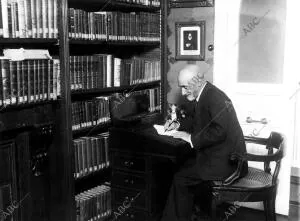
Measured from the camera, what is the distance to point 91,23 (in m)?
3.17

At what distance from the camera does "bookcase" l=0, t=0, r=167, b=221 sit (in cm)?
264

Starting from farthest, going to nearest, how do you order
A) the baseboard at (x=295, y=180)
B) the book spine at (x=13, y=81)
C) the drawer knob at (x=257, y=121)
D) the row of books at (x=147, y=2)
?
the baseboard at (x=295, y=180) < the drawer knob at (x=257, y=121) < the row of books at (x=147, y=2) < the book spine at (x=13, y=81)

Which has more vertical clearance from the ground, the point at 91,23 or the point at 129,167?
the point at 91,23

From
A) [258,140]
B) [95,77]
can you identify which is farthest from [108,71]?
[258,140]

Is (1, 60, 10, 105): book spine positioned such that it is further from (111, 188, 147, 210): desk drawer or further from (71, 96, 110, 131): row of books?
(111, 188, 147, 210): desk drawer

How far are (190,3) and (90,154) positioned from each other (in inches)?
71.3

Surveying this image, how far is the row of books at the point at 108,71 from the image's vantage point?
310cm

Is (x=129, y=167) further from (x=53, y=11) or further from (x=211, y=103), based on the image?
(x=53, y=11)

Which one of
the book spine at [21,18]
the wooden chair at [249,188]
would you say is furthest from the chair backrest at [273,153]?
the book spine at [21,18]

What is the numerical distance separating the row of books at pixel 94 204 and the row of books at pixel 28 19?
1.33 m

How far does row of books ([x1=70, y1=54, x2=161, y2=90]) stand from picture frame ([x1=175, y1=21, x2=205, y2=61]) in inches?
10.9

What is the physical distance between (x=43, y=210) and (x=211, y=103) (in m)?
1.48

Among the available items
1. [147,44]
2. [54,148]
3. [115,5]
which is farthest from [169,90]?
[54,148]

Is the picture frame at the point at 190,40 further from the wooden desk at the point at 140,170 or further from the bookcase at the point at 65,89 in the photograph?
the wooden desk at the point at 140,170
